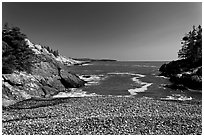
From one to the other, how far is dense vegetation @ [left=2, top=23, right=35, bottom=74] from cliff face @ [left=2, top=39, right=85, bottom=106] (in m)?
1.06

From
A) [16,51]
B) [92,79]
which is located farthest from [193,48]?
[16,51]

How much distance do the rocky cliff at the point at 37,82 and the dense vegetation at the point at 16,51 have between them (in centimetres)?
52

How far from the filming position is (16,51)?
26.5 metres

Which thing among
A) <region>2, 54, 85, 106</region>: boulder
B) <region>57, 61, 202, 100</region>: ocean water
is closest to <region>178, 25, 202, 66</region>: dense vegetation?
<region>57, 61, 202, 100</region>: ocean water

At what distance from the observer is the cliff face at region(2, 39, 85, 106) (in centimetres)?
1855

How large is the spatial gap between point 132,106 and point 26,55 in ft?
69.2

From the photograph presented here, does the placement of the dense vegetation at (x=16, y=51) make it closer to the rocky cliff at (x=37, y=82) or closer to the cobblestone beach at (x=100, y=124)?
the rocky cliff at (x=37, y=82)

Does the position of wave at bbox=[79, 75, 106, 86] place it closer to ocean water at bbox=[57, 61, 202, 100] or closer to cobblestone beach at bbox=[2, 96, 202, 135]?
ocean water at bbox=[57, 61, 202, 100]

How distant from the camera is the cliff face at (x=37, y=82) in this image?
18547mm

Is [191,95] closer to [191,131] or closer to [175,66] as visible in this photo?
[191,131]

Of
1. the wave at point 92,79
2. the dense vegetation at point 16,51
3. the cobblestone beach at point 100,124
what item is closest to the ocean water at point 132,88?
the wave at point 92,79

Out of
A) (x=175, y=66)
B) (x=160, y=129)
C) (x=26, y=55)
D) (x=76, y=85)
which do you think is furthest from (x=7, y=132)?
(x=175, y=66)

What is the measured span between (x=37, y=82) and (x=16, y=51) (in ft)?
24.6

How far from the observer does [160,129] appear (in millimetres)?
9062
